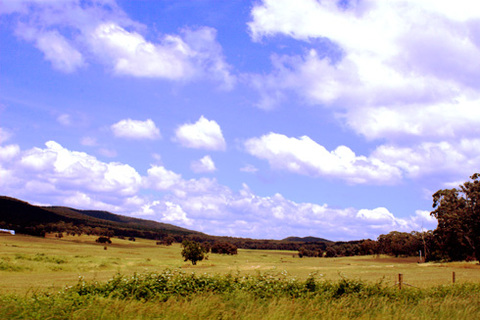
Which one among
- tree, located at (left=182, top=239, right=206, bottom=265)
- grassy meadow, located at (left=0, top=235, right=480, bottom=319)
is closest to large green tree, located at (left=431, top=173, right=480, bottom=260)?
tree, located at (left=182, top=239, right=206, bottom=265)

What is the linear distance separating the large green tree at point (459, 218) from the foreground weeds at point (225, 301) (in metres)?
79.4

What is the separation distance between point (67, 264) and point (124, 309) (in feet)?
217

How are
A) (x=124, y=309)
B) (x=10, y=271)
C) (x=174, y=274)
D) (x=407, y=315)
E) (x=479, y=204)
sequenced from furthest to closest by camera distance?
(x=479, y=204)
(x=10, y=271)
(x=174, y=274)
(x=407, y=315)
(x=124, y=309)

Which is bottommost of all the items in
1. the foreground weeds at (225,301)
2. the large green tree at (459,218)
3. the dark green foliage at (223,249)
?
the dark green foliage at (223,249)

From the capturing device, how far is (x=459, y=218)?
86.9 m

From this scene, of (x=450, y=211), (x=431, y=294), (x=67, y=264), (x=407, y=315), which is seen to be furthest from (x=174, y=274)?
(x=450, y=211)

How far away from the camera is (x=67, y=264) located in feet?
224

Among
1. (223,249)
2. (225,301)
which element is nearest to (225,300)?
(225,301)

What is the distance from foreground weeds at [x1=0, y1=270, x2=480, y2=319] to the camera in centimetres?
909

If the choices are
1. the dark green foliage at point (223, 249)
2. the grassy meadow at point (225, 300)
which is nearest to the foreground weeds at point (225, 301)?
the grassy meadow at point (225, 300)

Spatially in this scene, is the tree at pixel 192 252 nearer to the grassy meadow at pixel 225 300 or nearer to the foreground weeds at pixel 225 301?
the grassy meadow at pixel 225 300

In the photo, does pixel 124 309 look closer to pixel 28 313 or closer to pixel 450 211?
pixel 28 313

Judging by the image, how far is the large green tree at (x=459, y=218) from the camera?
283ft

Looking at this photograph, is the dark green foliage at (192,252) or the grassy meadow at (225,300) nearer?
the grassy meadow at (225,300)
